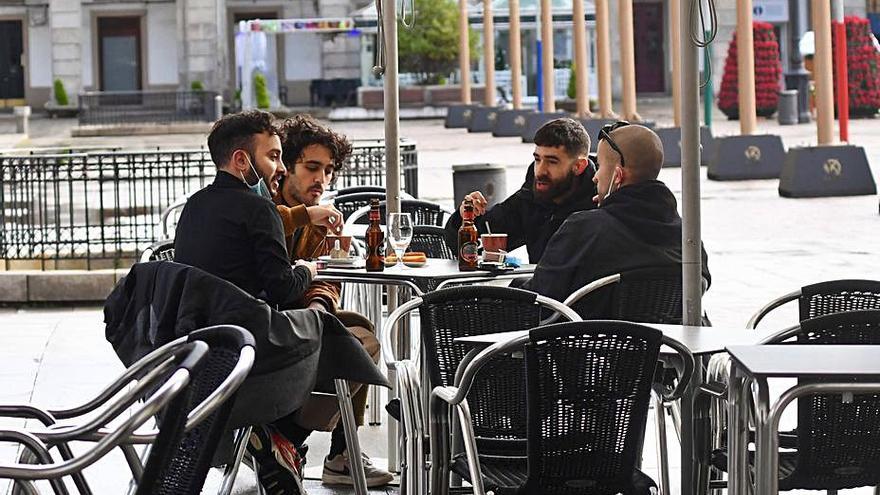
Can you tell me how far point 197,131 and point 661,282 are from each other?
127ft

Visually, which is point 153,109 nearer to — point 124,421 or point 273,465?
point 273,465

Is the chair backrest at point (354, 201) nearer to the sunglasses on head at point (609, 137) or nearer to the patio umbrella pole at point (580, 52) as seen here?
the sunglasses on head at point (609, 137)

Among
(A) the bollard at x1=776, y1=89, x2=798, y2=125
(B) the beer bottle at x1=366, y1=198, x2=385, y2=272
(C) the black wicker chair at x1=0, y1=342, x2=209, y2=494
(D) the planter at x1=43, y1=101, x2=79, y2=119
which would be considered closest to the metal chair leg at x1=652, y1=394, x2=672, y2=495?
(B) the beer bottle at x1=366, y1=198, x2=385, y2=272

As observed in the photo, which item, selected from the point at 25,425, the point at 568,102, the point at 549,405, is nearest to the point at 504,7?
the point at 568,102

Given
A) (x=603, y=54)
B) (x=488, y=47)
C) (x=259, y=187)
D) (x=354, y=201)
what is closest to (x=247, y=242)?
(x=259, y=187)

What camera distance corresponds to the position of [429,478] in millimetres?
5480

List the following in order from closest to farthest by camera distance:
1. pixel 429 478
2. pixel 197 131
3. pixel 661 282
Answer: pixel 429 478 < pixel 661 282 < pixel 197 131

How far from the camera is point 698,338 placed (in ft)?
17.3

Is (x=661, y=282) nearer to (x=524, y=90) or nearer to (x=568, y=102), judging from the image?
(x=568, y=102)

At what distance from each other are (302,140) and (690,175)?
2229 millimetres

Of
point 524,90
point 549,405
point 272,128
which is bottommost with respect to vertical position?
point 549,405

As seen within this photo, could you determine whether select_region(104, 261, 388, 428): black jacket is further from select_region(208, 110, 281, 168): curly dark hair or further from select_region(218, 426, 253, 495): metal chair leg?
select_region(208, 110, 281, 168): curly dark hair

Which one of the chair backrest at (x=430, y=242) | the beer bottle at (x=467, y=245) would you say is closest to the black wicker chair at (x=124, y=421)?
the beer bottle at (x=467, y=245)

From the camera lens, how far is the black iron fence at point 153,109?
47.8 metres
